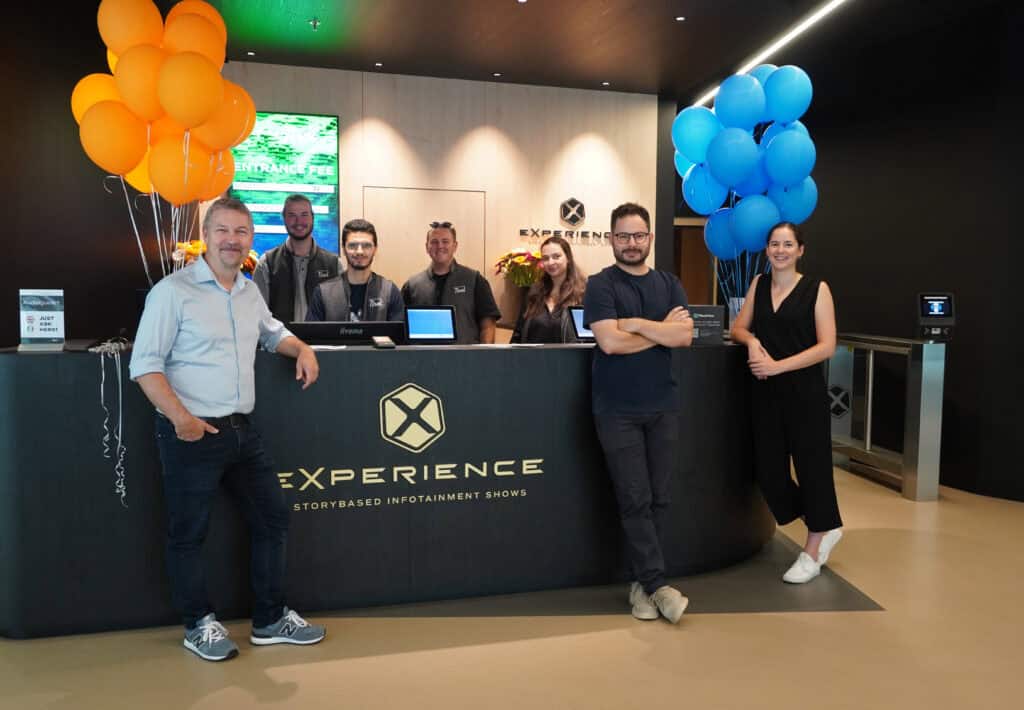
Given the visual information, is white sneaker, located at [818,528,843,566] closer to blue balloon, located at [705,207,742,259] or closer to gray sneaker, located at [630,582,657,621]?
gray sneaker, located at [630,582,657,621]

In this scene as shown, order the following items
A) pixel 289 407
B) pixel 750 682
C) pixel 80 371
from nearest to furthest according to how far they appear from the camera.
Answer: pixel 750 682
pixel 80 371
pixel 289 407

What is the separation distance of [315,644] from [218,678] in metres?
0.39

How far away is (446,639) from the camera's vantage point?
125 inches

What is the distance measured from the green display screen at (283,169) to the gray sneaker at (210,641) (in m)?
4.90

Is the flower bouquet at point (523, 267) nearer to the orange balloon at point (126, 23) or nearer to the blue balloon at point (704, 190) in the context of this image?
the blue balloon at point (704, 190)

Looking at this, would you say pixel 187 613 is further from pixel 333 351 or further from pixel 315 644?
pixel 333 351

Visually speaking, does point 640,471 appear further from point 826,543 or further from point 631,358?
point 826,543

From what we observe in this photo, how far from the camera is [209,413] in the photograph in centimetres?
281

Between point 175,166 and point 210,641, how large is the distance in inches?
79.4

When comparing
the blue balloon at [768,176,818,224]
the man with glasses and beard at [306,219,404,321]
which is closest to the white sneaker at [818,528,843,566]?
the blue balloon at [768,176,818,224]

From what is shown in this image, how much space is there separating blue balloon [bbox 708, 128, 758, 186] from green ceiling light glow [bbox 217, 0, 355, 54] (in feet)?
9.71

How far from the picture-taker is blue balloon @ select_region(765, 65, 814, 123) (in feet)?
15.2

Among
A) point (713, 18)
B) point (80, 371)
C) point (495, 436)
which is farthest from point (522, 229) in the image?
point (80, 371)

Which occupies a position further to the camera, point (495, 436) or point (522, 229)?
point (522, 229)
